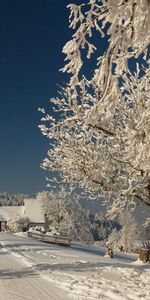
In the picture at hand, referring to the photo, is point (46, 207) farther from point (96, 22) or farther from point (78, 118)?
point (96, 22)

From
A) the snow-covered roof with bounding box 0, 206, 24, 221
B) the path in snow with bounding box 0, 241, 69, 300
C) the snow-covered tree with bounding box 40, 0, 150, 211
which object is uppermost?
the snow-covered roof with bounding box 0, 206, 24, 221

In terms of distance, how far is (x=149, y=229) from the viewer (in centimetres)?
8419

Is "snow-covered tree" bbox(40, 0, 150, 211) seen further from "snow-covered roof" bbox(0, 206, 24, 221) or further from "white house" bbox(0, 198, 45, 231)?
"snow-covered roof" bbox(0, 206, 24, 221)

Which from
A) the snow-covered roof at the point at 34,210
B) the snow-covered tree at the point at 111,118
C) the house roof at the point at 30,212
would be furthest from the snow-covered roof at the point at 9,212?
the snow-covered tree at the point at 111,118

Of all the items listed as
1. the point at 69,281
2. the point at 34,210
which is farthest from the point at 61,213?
the point at 69,281

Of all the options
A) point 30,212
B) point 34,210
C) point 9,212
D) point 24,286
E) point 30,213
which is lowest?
point 24,286

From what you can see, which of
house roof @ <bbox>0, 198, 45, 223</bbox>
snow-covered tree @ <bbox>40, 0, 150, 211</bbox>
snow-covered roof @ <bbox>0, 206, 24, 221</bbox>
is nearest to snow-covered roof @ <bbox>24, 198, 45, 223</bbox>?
house roof @ <bbox>0, 198, 45, 223</bbox>

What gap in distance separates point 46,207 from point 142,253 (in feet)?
181

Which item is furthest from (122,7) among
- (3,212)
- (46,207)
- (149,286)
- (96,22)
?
(3,212)

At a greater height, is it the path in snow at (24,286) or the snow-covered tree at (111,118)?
the snow-covered tree at (111,118)

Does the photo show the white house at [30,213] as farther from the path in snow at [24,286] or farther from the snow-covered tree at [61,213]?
the path in snow at [24,286]

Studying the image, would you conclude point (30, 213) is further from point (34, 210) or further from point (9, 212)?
point (9, 212)

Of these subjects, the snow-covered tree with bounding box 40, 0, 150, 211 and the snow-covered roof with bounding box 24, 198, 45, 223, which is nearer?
the snow-covered tree with bounding box 40, 0, 150, 211

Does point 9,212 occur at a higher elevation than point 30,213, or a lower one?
higher
